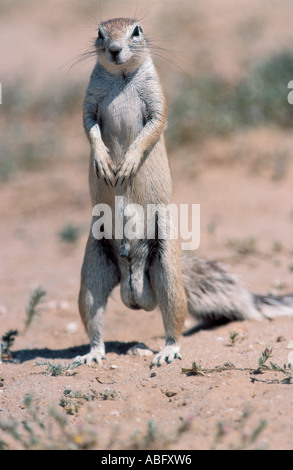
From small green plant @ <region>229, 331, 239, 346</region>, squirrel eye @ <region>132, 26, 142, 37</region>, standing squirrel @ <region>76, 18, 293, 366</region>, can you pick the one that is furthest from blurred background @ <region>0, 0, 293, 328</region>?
small green plant @ <region>229, 331, 239, 346</region>

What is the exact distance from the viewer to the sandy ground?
130 inches

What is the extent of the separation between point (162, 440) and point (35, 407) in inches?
37.2

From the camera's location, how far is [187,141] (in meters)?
9.66

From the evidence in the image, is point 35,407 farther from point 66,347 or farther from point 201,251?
point 201,251

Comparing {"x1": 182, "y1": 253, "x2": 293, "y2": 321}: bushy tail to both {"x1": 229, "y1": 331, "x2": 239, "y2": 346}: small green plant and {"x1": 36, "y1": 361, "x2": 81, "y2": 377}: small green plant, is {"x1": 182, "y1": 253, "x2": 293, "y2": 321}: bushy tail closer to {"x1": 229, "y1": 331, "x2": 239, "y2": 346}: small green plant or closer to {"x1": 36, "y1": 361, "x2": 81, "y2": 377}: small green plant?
{"x1": 229, "y1": 331, "x2": 239, "y2": 346}: small green plant

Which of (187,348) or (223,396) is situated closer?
(223,396)

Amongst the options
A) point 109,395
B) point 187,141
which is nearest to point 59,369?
point 109,395

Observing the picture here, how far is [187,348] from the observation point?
15.7 feet

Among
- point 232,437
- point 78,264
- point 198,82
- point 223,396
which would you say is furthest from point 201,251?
point 198,82

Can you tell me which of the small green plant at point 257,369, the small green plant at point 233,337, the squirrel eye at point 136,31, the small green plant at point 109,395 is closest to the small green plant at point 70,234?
the small green plant at point 233,337

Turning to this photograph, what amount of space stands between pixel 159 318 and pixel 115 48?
8.97ft

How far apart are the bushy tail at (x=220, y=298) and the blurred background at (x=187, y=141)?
667mm
